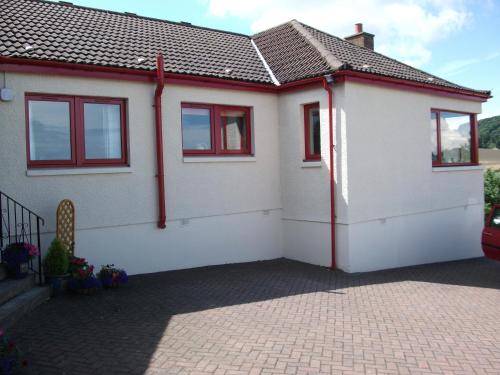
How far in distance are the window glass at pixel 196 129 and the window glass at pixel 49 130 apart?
8.18 ft

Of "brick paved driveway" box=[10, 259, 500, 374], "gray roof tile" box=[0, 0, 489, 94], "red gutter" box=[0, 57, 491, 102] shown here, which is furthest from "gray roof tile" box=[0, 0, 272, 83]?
"brick paved driveway" box=[10, 259, 500, 374]

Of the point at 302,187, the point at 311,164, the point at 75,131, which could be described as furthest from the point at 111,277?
the point at 311,164

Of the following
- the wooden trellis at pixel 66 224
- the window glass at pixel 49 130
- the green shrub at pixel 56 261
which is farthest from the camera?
the window glass at pixel 49 130

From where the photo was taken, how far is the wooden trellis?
8797 millimetres

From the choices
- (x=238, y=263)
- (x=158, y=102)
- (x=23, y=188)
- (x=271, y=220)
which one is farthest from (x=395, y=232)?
(x=23, y=188)

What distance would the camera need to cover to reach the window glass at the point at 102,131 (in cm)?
966

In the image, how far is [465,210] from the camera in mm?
14297

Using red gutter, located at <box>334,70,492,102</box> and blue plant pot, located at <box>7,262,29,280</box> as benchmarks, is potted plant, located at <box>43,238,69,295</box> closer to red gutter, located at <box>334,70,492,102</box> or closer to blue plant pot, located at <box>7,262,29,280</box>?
blue plant pot, located at <box>7,262,29,280</box>

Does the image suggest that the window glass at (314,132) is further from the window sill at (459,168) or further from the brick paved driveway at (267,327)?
the window sill at (459,168)

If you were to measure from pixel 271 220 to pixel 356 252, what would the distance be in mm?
2280

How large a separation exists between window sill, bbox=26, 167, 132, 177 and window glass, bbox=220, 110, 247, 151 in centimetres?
256

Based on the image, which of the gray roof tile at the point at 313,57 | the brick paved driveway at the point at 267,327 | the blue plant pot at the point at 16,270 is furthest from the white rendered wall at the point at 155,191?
the blue plant pot at the point at 16,270

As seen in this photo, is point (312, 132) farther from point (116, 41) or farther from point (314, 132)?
point (116, 41)

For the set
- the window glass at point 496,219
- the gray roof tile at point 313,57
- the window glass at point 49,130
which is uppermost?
the gray roof tile at point 313,57
